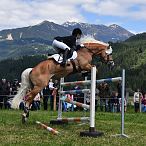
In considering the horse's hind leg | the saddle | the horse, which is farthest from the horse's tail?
the saddle

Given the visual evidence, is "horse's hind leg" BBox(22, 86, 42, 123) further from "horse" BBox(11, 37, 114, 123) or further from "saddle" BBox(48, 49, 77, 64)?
"saddle" BBox(48, 49, 77, 64)

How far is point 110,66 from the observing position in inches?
516

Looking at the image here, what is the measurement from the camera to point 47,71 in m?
11.8

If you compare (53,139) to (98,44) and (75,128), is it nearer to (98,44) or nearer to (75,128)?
(75,128)

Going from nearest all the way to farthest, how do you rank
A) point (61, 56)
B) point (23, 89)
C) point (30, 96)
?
point (61, 56) → point (30, 96) → point (23, 89)

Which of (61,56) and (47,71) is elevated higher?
(61,56)

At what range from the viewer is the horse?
1184 cm

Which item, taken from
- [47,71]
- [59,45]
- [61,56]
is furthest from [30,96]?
[59,45]

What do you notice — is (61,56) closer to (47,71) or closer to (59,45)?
(59,45)

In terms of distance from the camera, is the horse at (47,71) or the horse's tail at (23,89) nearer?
the horse at (47,71)

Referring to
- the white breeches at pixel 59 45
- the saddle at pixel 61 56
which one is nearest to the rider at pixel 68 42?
the white breeches at pixel 59 45

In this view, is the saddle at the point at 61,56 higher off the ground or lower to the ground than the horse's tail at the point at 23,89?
higher

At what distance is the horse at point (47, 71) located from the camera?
11.8 meters

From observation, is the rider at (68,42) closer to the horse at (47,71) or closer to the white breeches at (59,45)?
the white breeches at (59,45)
